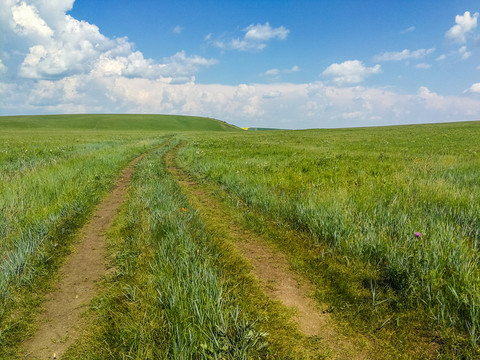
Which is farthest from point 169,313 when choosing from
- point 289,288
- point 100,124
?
point 100,124

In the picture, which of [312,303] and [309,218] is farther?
[309,218]

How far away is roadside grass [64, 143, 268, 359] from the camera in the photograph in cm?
246

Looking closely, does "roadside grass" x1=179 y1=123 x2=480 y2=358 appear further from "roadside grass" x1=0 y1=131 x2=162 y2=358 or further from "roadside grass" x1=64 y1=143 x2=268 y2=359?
"roadside grass" x1=0 y1=131 x2=162 y2=358

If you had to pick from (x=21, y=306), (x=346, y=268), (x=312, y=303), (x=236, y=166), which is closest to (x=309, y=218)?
(x=346, y=268)

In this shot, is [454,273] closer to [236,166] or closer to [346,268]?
[346,268]

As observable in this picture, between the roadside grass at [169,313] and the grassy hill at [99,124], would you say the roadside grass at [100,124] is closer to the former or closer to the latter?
the grassy hill at [99,124]

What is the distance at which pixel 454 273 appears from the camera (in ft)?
10.2

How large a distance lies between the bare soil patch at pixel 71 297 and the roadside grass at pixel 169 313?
7.8 inches

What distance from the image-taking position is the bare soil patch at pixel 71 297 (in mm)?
2751

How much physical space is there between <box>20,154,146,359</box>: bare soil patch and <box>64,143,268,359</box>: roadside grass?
0.20 metres

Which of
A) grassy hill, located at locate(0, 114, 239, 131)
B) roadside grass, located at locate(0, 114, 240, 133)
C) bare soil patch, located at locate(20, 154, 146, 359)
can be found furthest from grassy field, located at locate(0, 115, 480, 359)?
grassy hill, located at locate(0, 114, 239, 131)

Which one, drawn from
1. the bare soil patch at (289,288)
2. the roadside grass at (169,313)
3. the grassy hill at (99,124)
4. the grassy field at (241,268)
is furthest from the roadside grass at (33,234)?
the grassy hill at (99,124)

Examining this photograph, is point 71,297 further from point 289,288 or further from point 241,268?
point 289,288

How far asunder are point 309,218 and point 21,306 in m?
4.79
